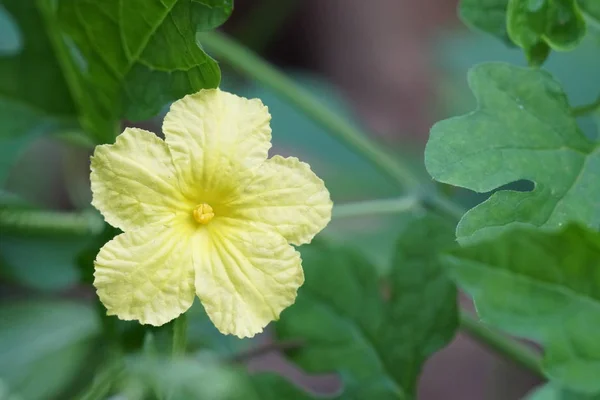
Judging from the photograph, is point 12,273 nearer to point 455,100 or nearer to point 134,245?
point 134,245

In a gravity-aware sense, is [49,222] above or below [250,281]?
below

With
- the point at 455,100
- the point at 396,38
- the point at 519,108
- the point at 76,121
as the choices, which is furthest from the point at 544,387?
the point at 396,38

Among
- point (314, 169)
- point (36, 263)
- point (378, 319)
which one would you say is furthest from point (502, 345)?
point (314, 169)

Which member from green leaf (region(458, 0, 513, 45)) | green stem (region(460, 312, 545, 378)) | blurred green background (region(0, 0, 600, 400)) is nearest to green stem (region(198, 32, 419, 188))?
blurred green background (region(0, 0, 600, 400))

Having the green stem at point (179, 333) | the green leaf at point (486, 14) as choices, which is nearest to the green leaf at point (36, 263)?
the green stem at point (179, 333)

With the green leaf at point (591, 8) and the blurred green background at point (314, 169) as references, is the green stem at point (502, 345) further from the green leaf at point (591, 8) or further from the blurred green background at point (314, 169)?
the green leaf at point (591, 8)

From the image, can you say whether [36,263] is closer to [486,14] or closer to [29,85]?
[29,85]
